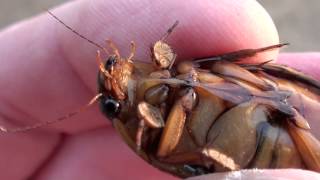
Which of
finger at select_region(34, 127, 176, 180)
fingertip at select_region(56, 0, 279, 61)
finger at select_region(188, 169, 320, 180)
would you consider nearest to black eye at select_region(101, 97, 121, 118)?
finger at select_region(188, 169, 320, 180)

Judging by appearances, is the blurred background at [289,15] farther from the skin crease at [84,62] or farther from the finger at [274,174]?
the finger at [274,174]

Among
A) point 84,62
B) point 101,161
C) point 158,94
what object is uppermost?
point 158,94

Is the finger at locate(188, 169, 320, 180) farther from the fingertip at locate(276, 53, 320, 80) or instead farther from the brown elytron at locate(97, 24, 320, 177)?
the fingertip at locate(276, 53, 320, 80)

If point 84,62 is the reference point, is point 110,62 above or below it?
above

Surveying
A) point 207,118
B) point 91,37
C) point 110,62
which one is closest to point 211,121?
point 207,118

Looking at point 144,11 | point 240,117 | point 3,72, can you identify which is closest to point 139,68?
point 240,117

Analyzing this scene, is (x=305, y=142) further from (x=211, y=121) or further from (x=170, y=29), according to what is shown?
(x=170, y=29)

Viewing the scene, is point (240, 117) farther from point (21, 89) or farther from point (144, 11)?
point (21, 89)
